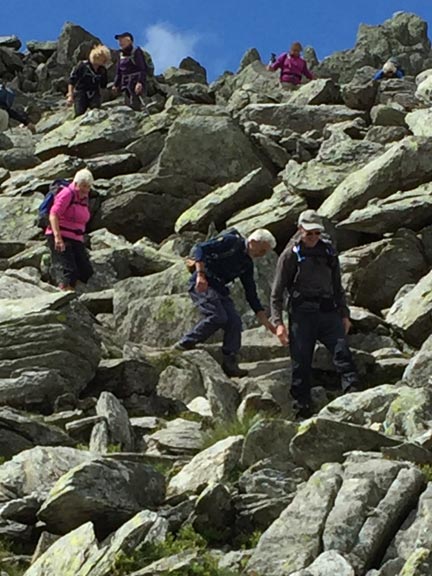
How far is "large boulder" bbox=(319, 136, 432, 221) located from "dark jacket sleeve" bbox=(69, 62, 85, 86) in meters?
16.7

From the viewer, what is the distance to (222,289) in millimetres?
19234

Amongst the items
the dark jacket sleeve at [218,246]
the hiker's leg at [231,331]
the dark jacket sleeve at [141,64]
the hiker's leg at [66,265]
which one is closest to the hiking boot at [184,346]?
the hiker's leg at [231,331]

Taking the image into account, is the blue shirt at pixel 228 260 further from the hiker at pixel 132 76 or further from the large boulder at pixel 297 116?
the hiker at pixel 132 76

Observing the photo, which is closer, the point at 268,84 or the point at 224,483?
the point at 224,483

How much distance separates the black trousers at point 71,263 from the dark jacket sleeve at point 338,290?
669cm

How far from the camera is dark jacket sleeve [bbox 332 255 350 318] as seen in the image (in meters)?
17.6

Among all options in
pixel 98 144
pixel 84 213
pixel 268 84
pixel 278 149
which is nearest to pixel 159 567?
pixel 84 213

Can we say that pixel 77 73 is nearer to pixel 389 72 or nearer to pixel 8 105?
pixel 8 105

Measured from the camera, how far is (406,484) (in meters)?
11.2

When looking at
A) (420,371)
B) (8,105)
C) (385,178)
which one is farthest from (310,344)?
(8,105)

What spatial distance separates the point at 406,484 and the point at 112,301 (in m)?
12.3

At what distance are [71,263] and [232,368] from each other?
16.6 feet

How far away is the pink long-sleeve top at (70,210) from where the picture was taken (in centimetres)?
2130

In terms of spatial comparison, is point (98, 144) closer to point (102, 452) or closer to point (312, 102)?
point (312, 102)
